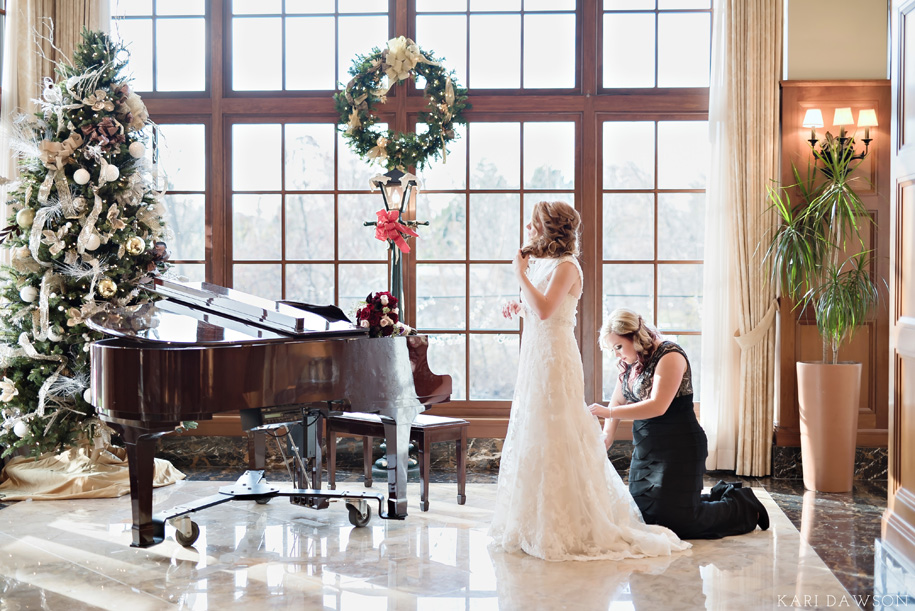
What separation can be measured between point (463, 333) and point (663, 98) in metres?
2.05

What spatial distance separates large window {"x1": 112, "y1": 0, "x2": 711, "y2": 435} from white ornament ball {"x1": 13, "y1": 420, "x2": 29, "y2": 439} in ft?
5.25

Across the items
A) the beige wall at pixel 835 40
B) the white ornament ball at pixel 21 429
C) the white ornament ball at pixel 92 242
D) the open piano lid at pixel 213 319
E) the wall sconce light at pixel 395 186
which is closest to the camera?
the open piano lid at pixel 213 319

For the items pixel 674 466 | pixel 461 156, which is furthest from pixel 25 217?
pixel 674 466

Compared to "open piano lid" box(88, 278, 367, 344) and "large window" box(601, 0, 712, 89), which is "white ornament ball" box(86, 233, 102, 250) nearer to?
"open piano lid" box(88, 278, 367, 344)

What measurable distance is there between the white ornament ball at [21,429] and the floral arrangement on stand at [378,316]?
2.14 meters

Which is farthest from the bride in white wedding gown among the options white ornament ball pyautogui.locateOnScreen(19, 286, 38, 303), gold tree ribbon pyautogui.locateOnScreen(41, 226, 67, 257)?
white ornament ball pyautogui.locateOnScreen(19, 286, 38, 303)

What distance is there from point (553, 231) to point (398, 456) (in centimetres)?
133

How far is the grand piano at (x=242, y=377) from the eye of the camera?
3.33m

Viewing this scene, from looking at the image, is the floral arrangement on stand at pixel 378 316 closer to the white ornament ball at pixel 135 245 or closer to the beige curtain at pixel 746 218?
the white ornament ball at pixel 135 245

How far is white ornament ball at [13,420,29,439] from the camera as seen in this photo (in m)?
4.64

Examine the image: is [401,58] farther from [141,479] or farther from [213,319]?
[141,479]

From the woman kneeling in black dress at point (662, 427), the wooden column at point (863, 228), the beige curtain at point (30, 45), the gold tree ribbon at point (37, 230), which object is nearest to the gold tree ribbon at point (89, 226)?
the gold tree ribbon at point (37, 230)

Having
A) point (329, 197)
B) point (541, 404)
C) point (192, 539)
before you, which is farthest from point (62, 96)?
point (541, 404)

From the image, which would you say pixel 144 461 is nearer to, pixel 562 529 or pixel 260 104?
pixel 562 529
